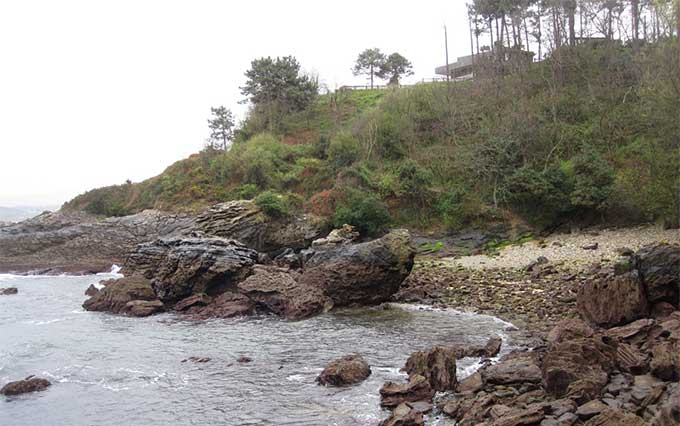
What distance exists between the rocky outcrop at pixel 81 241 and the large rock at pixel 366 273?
21313 mm

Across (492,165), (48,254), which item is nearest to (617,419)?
(492,165)

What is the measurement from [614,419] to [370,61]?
78355 mm

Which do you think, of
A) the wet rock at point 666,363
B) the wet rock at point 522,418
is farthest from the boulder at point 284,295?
the wet rock at point 666,363

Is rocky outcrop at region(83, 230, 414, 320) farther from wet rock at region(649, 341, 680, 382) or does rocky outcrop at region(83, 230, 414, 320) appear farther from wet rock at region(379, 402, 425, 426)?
wet rock at region(649, 341, 680, 382)

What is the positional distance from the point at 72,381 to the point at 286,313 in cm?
988

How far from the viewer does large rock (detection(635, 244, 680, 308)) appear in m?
18.1

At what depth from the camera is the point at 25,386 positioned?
16.0m

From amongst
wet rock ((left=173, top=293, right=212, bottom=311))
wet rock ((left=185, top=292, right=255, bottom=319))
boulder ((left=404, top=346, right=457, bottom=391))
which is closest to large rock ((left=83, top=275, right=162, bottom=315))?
wet rock ((left=173, top=293, right=212, bottom=311))

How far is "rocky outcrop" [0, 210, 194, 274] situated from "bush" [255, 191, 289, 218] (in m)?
6.08

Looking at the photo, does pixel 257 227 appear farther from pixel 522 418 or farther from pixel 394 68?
pixel 394 68

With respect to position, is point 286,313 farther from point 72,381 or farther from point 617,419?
point 617,419

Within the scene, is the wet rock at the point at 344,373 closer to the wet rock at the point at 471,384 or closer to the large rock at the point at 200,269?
the wet rock at the point at 471,384

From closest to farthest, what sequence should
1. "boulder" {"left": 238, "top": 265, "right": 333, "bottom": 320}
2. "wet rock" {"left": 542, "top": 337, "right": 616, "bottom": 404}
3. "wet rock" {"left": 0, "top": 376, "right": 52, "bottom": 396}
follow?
"wet rock" {"left": 542, "top": 337, "right": 616, "bottom": 404}
"wet rock" {"left": 0, "top": 376, "right": 52, "bottom": 396}
"boulder" {"left": 238, "top": 265, "right": 333, "bottom": 320}

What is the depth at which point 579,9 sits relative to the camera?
2048 inches
